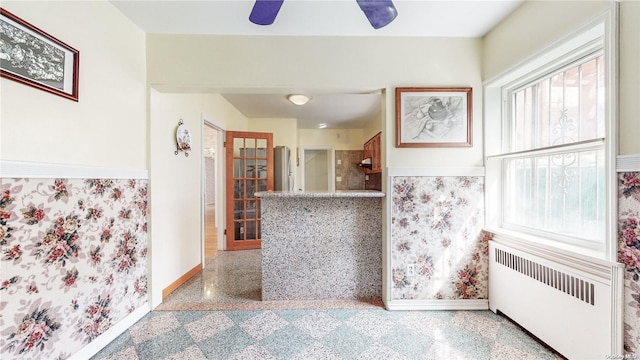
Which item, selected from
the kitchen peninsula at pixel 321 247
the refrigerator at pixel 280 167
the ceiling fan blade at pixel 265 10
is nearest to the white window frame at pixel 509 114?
the kitchen peninsula at pixel 321 247

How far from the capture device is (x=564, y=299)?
4.59ft

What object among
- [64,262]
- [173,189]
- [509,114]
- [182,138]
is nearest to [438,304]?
[509,114]

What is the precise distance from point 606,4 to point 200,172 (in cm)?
360

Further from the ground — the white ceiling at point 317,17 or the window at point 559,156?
the white ceiling at point 317,17

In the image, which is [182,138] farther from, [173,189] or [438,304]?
[438,304]

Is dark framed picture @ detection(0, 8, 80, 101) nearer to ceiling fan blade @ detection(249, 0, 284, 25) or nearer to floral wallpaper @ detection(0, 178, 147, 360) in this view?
floral wallpaper @ detection(0, 178, 147, 360)

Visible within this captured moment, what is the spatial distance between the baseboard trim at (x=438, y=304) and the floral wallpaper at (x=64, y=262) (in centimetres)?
210

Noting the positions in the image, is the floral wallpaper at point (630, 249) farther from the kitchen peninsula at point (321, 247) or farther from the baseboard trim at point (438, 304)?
the kitchen peninsula at point (321, 247)

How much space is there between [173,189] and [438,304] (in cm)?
276

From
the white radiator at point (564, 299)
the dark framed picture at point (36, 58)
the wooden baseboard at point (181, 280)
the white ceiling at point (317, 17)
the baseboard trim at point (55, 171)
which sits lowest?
the wooden baseboard at point (181, 280)

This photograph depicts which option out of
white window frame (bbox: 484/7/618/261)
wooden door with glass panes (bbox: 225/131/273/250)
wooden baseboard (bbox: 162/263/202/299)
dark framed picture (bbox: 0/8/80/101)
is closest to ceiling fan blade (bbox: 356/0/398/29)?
white window frame (bbox: 484/7/618/261)

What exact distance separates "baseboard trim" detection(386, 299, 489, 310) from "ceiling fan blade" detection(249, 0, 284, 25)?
2.24 m

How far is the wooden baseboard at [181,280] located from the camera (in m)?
2.29

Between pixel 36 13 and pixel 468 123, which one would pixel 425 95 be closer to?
pixel 468 123
